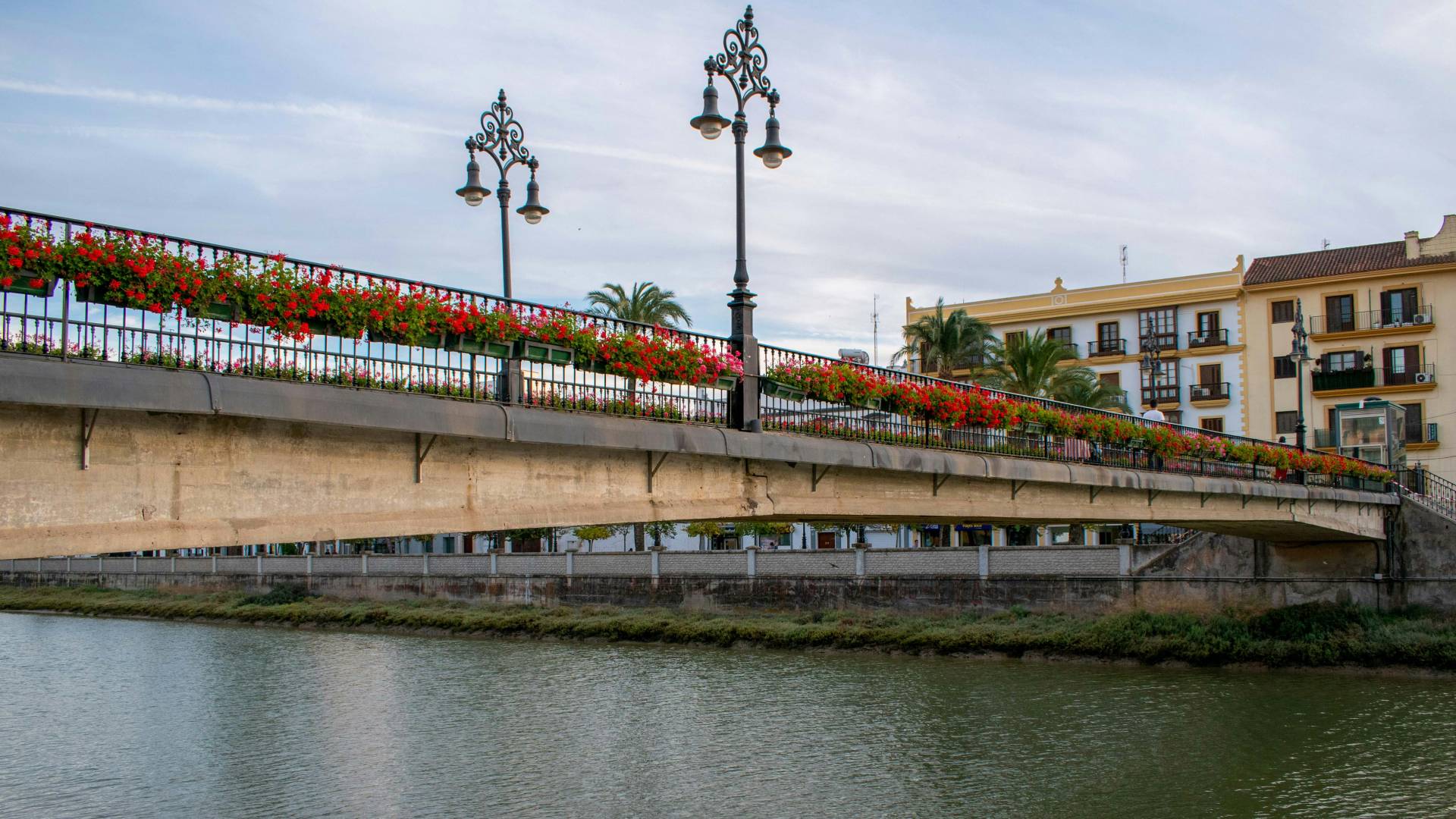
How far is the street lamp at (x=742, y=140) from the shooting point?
15242 mm

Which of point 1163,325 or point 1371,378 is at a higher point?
point 1163,325

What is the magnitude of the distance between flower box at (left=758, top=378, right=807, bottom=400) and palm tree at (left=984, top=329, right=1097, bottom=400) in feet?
94.5

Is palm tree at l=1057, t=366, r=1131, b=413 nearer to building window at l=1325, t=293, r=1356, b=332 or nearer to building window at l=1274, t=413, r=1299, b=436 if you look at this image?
building window at l=1274, t=413, r=1299, b=436

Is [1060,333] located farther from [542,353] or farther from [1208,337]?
[542,353]

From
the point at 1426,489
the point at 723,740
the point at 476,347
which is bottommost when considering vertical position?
the point at 723,740

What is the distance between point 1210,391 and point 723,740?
42873mm

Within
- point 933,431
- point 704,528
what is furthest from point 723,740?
point 704,528

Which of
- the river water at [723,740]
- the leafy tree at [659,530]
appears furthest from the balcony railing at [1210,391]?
the river water at [723,740]

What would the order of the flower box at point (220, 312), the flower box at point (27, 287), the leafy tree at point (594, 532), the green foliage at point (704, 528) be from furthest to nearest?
1. the leafy tree at point (594, 532)
2. the green foliage at point (704, 528)
3. the flower box at point (220, 312)
4. the flower box at point (27, 287)

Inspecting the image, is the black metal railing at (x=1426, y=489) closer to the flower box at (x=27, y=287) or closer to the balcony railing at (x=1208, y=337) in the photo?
the balcony railing at (x=1208, y=337)

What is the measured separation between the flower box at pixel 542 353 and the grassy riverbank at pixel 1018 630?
69.1 ft

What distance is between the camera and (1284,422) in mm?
56438

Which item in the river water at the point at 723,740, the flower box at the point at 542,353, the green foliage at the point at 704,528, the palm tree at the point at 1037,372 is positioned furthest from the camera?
the green foliage at the point at 704,528

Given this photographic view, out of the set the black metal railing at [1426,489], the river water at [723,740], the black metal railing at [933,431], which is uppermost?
the black metal railing at [933,431]
